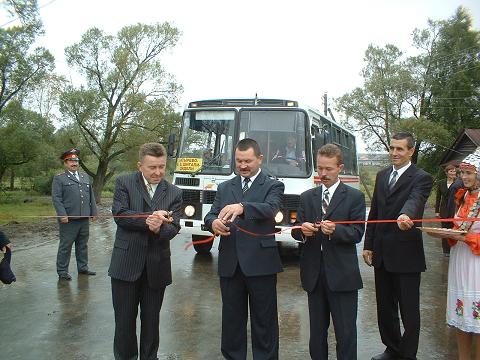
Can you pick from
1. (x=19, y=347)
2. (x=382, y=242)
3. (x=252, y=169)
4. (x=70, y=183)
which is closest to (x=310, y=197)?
(x=252, y=169)

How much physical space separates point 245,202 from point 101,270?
5.21 metres

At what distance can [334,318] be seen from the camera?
3.57 meters

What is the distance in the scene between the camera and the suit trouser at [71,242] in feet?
23.5

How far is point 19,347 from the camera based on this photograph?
4.40m

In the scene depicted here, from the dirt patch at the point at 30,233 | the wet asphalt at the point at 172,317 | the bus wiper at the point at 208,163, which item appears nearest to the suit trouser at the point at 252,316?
the wet asphalt at the point at 172,317

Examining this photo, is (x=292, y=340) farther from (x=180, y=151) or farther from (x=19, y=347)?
(x=180, y=151)

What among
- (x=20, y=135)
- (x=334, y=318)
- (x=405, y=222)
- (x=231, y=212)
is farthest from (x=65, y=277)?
(x=20, y=135)

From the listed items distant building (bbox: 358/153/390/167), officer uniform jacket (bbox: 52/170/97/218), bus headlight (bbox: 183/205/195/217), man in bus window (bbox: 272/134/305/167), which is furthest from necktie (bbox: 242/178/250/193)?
distant building (bbox: 358/153/390/167)

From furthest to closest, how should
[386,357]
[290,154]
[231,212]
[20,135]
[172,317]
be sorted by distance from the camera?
[20,135] → [290,154] → [172,317] → [386,357] → [231,212]

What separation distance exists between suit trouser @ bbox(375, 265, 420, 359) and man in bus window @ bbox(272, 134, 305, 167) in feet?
13.1

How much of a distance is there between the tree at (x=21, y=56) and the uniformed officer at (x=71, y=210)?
18.2 meters

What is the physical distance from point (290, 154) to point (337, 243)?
4.61 meters

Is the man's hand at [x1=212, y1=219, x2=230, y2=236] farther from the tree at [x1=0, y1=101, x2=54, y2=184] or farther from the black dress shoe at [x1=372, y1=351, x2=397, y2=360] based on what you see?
the tree at [x1=0, y1=101, x2=54, y2=184]

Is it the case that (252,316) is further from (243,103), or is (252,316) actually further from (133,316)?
(243,103)
